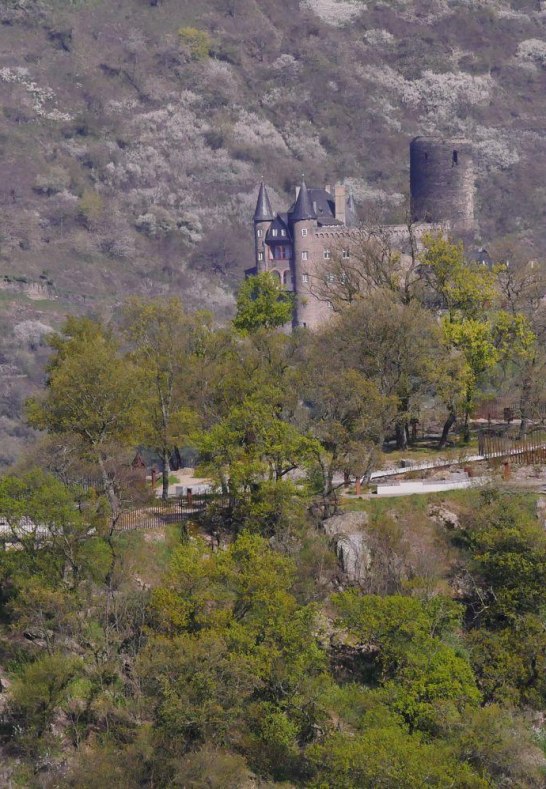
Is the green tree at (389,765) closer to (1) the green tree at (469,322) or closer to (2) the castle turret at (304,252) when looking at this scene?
(1) the green tree at (469,322)

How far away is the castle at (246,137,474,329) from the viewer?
110 metres

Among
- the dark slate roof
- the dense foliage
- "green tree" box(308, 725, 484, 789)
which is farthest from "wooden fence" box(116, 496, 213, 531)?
the dark slate roof

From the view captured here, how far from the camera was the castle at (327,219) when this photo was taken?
360 feet

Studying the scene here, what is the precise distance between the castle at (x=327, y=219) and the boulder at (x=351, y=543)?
58378 mm

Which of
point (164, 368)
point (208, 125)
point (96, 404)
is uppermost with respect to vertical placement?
point (208, 125)

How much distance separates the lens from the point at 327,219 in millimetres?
112250

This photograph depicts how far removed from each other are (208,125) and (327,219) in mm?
72785

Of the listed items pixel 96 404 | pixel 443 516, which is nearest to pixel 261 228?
pixel 96 404

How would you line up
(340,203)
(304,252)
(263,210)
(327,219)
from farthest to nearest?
(263,210) < (340,203) < (327,219) < (304,252)

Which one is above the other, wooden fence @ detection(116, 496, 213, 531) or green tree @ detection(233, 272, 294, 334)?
green tree @ detection(233, 272, 294, 334)

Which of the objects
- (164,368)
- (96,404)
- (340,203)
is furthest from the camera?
(340,203)

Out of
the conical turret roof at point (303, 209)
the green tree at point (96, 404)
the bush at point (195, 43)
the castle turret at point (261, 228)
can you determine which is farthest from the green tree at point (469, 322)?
the bush at point (195, 43)

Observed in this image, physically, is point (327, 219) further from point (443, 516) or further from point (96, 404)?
point (443, 516)

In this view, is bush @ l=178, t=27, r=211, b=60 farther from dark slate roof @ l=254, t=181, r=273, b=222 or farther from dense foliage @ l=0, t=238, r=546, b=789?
dense foliage @ l=0, t=238, r=546, b=789
